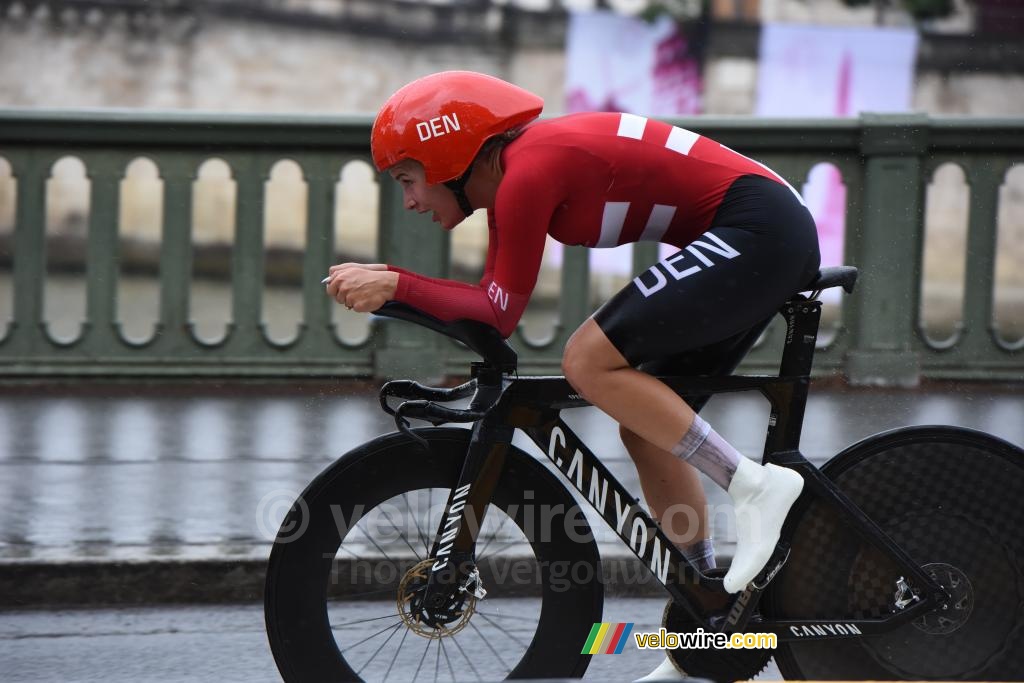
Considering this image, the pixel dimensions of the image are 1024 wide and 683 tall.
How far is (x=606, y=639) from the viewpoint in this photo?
11.5ft

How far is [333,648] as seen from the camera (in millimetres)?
3471

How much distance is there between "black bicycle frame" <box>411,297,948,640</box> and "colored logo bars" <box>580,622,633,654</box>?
0.55 ft

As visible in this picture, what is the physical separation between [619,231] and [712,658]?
1076 mm

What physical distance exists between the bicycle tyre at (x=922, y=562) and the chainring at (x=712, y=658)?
76 millimetres

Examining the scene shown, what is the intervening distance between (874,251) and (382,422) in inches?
138

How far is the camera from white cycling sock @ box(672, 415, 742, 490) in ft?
11.0

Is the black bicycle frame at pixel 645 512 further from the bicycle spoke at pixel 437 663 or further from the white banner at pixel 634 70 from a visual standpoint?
the white banner at pixel 634 70

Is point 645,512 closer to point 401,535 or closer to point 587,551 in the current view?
point 587,551

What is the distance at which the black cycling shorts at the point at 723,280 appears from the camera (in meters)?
3.30

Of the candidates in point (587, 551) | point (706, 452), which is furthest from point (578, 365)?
point (587, 551)

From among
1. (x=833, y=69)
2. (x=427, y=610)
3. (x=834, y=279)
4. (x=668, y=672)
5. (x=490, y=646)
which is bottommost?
(x=833, y=69)

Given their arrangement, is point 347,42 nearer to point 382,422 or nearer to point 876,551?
point 382,422

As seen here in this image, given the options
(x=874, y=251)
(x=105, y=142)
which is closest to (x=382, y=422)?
(x=105, y=142)

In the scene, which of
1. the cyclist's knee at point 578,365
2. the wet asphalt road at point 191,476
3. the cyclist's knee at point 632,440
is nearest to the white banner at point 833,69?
the wet asphalt road at point 191,476
